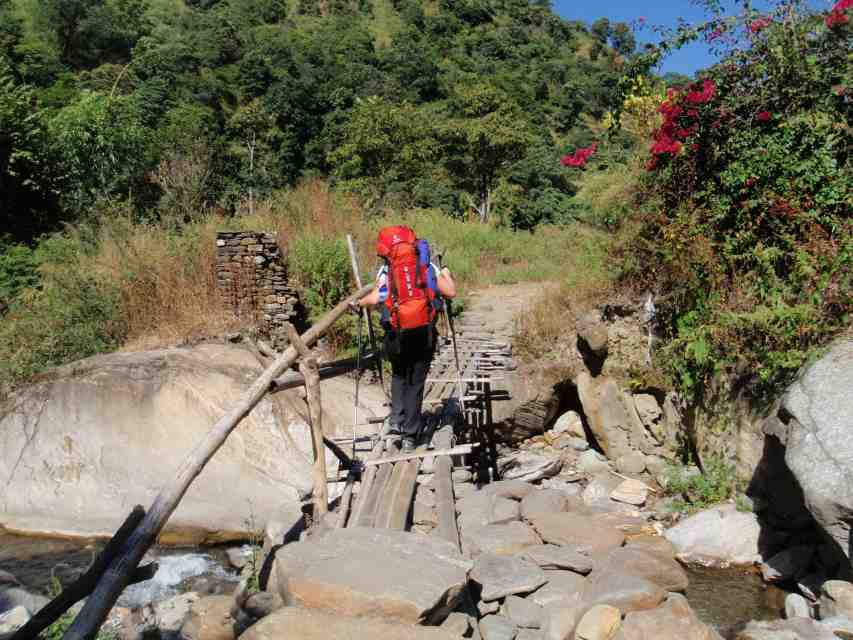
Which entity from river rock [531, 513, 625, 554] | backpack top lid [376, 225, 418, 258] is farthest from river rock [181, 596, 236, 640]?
backpack top lid [376, 225, 418, 258]

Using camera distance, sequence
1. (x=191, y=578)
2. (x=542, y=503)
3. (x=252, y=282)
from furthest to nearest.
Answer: (x=252, y=282) < (x=191, y=578) < (x=542, y=503)

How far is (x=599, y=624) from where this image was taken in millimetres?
4621

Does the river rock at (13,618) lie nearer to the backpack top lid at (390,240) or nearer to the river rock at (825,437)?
the backpack top lid at (390,240)

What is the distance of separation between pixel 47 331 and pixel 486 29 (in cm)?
6110

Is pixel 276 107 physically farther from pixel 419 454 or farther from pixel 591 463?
pixel 419 454

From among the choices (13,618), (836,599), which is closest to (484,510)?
(836,599)

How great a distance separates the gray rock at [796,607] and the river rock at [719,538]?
81cm

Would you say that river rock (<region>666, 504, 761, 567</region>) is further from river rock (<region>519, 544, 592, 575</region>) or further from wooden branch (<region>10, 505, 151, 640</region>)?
wooden branch (<region>10, 505, 151, 640</region>)

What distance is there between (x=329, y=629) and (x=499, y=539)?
8.75 ft

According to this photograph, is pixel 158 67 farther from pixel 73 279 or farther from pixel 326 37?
pixel 73 279

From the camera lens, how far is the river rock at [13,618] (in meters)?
5.72

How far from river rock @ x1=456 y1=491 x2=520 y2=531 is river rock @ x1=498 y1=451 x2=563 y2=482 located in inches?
82.5

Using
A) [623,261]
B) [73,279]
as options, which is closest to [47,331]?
[73,279]

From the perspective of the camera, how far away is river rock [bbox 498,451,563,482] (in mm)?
Answer: 8703
